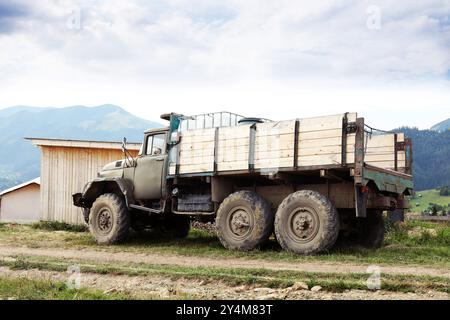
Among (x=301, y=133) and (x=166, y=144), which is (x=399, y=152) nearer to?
(x=301, y=133)

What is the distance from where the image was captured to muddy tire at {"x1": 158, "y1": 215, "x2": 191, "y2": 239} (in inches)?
623

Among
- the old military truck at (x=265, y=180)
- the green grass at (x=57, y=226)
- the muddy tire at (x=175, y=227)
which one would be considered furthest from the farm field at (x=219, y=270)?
the green grass at (x=57, y=226)

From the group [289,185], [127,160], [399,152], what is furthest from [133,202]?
[399,152]

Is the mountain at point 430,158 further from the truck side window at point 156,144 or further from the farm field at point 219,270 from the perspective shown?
the farm field at point 219,270

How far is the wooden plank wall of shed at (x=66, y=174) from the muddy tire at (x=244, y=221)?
29.7 feet

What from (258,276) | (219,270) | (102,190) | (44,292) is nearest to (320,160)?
(219,270)

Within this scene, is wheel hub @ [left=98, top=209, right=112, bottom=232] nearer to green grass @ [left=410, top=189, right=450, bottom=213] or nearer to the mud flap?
the mud flap

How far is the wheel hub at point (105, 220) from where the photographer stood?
1451 cm

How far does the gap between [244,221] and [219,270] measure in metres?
3.12

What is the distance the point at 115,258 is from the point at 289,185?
384 cm

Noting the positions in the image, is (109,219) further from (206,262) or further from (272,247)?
(206,262)

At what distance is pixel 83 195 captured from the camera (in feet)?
50.2

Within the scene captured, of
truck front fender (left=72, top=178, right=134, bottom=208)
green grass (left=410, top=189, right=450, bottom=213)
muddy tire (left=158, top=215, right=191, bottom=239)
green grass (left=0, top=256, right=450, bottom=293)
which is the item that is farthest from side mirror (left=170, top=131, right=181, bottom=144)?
green grass (left=410, top=189, right=450, bottom=213)

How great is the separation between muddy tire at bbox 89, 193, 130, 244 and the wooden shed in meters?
5.82
